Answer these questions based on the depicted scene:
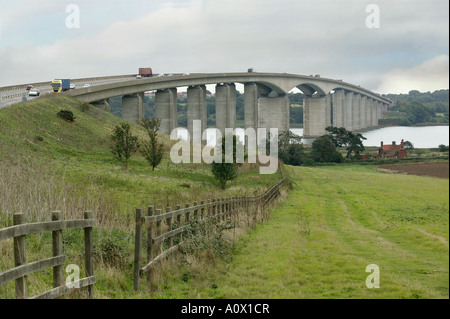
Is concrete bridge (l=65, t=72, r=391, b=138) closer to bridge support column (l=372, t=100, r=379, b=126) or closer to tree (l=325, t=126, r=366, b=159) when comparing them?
bridge support column (l=372, t=100, r=379, b=126)

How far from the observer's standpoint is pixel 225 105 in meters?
106

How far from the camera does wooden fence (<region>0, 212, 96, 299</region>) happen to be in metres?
6.59

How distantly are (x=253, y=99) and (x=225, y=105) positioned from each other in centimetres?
913

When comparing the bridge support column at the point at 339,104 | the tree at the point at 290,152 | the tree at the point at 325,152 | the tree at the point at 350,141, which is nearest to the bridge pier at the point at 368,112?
the bridge support column at the point at 339,104

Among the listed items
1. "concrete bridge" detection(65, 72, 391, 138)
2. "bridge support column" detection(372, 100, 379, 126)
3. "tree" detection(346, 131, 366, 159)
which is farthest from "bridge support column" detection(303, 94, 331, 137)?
"tree" detection(346, 131, 366, 159)

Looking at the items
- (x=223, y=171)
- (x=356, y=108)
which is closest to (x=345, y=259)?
(x=223, y=171)

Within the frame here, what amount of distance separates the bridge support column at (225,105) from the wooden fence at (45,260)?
96123mm

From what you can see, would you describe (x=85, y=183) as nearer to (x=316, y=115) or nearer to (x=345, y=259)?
(x=345, y=259)

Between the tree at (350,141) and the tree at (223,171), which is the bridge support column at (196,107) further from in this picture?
the tree at (223,171)

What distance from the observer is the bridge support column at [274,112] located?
123 meters
